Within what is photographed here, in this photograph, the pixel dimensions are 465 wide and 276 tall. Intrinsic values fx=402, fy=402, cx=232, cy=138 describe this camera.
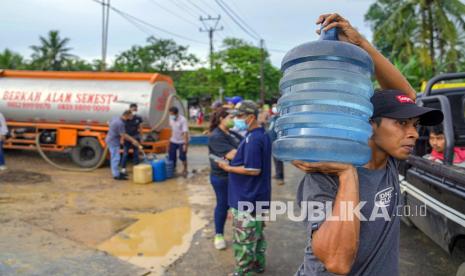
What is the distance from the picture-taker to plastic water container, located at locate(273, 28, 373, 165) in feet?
4.93

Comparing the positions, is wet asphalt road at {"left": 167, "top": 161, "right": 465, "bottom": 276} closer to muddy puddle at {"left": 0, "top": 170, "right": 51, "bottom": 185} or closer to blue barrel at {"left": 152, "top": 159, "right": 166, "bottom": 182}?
blue barrel at {"left": 152, "top": 159, "right": 166, "bottom": 182}

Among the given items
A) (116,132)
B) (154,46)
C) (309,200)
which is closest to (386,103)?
(309,200)

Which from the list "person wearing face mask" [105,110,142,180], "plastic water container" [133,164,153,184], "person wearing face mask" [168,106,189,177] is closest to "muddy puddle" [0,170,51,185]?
"person wearing face mask" [105,110,142,180]

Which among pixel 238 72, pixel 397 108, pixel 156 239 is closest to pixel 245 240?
pixel 156 239

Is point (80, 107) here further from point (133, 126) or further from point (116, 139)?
point (116, 139)

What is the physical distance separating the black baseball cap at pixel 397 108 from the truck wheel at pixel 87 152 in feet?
31.4

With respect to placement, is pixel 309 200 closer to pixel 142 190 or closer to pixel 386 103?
pixel 386 103

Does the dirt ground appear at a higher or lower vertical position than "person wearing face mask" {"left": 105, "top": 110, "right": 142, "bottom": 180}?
lower

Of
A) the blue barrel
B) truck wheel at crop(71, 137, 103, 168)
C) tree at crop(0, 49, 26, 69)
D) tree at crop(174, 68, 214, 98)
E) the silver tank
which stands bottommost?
the blue barrel

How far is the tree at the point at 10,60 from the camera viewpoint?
32.8m

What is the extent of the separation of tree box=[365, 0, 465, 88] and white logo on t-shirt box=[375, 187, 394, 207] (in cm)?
1698

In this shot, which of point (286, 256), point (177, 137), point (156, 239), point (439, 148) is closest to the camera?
point (439, 148)

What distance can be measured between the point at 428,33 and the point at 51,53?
1455 inches

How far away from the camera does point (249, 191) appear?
3.94m
